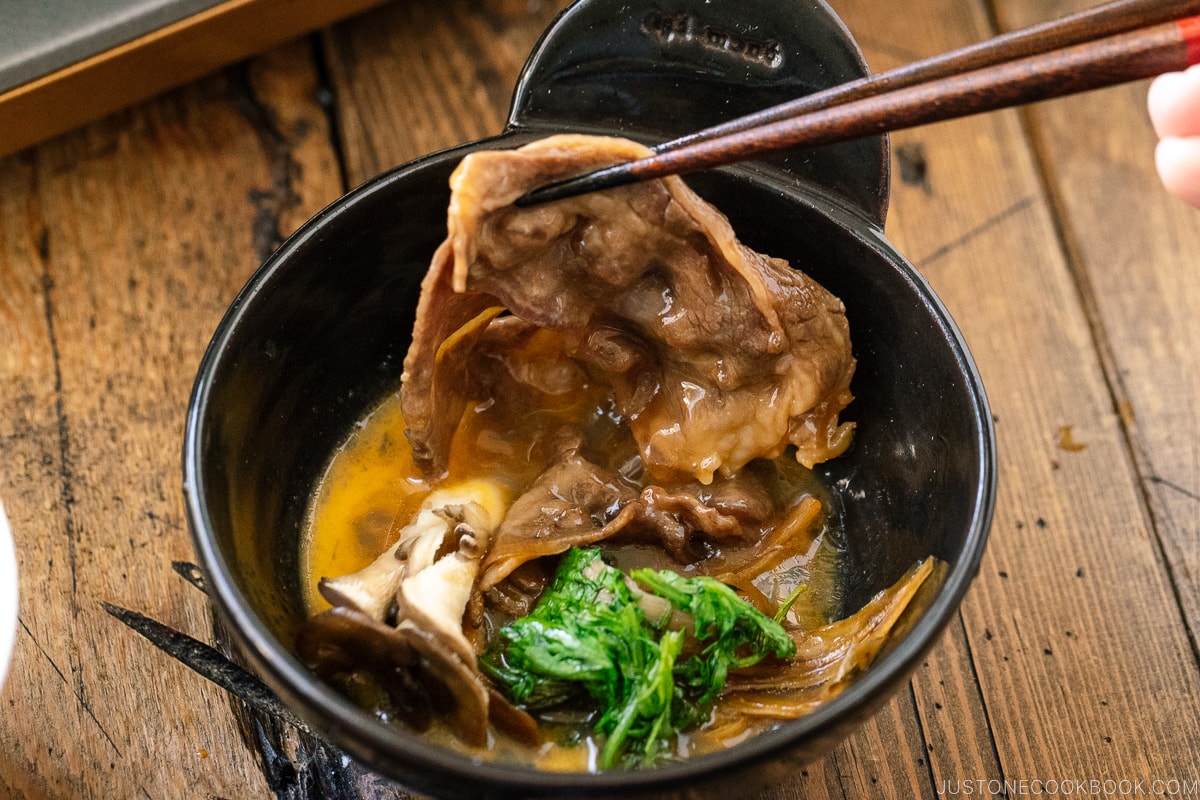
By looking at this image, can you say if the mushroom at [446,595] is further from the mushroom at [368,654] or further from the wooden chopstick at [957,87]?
the wooden chopstick at [957,87]

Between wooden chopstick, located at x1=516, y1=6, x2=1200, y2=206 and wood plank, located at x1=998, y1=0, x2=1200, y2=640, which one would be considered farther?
wood plank, located at x1=998, y1=0, x2=1200, y2=640

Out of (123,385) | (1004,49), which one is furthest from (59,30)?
(1004,49)

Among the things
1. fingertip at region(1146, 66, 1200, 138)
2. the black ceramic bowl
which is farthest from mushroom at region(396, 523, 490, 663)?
fingertip at region(1146, 66, 1200, 138)

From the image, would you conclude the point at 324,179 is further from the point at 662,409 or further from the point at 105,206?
the point at 662,409

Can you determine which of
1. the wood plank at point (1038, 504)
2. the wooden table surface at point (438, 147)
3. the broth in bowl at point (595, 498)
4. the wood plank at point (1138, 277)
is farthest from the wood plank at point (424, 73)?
the wood plank at point (1138, 277)

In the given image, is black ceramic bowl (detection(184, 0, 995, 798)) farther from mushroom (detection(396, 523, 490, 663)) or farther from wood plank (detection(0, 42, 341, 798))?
wood plank (detection(0, 42, 341, 798))
